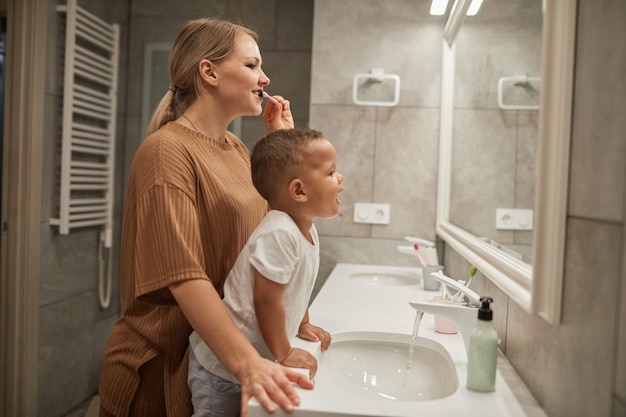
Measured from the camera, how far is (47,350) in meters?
2.58

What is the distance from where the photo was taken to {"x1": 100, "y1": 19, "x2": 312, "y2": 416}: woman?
941 millimetres

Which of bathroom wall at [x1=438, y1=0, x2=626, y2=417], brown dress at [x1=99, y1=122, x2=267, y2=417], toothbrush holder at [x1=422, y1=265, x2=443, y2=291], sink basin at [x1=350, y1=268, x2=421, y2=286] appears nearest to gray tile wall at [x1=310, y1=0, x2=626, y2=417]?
bathroom wall at [x1=438, y1=0, x2=626, y2=417]

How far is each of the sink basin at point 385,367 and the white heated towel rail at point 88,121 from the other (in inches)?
69.4

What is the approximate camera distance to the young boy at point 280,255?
39.1 inches

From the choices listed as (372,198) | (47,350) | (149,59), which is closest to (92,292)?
(47,350)

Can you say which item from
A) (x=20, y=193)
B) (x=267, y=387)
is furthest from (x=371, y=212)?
(x=267, y=387)

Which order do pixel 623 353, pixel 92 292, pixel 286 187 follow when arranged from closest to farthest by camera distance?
1. pixel 623 353
2. pixel 286 187
3. pixel 92 292

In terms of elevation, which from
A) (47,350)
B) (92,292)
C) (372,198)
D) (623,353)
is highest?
(372,198)

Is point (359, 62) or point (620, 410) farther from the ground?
point (359, 62)

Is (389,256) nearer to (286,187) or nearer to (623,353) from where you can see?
(286,187)

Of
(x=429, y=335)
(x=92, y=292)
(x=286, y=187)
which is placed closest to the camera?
(x=286, y=187)

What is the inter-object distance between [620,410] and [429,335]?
691 mm

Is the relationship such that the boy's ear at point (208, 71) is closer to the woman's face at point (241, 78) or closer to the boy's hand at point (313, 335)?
the woman's face at point (241, 78)

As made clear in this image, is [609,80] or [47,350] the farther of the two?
[47,350]
